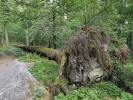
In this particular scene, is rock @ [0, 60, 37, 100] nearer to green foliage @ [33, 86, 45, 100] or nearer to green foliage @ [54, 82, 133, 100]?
green foliage @ [33, 86, 45, 100]

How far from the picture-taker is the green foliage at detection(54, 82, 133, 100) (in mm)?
7281

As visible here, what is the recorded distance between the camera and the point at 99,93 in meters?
8.15

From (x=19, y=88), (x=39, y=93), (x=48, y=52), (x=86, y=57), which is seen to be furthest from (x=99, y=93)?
(x=48, y=52)

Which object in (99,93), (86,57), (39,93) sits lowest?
(99,93)

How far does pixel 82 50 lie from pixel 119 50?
7.71 ft

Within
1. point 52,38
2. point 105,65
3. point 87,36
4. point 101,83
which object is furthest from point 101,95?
point 52,38

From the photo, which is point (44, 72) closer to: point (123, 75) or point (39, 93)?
point (39, 93)

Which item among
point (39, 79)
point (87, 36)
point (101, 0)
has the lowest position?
point (39, 79)

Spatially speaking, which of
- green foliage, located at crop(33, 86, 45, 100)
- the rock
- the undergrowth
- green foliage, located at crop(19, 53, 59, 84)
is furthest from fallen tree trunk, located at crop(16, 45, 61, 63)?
green foliage, located at crop(33, 86, 45, 100)

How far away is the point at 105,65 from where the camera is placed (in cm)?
919

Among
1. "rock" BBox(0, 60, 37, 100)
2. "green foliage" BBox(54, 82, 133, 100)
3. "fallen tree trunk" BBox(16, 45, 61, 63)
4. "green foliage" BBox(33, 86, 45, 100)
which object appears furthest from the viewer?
"fallen tree trunk" BBox(16, 45, 61, 63)

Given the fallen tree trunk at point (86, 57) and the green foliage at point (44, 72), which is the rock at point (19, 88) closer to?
the green foliage at point (44, 72)

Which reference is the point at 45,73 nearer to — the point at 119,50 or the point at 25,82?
the point at 25,82

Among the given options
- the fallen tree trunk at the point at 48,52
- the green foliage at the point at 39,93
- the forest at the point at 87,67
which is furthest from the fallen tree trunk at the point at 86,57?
the fallen tree trunk at the point at 48,52
